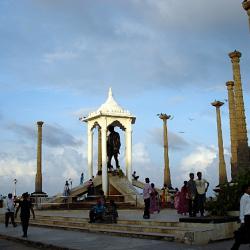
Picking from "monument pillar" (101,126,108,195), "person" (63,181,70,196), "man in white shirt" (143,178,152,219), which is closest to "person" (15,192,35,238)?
"man in white shirt" (143,178,152,219)

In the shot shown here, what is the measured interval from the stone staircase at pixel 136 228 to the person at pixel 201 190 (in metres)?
1.84

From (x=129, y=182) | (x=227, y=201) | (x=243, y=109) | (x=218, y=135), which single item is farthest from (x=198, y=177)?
(x=218, y=135)

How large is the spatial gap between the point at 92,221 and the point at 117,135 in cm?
1314

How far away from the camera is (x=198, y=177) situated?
1552 cm

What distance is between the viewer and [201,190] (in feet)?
50.6

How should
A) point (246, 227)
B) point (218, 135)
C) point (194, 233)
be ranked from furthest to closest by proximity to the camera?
point (218, 135) → point (194, 233) → point (246, 227)

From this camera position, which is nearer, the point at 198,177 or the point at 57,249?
the point at 57,249

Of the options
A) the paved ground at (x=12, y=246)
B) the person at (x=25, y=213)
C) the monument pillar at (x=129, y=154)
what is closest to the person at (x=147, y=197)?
the person at (x=25, y=213)

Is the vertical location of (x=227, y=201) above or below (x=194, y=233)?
above

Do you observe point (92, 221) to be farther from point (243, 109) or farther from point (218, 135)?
point (218, 135)

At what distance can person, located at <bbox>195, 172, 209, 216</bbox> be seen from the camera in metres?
15.3

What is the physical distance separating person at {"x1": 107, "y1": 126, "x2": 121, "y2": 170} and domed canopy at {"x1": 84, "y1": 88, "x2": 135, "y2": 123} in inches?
57.1

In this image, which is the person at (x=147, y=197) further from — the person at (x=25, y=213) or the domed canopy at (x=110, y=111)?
the domed canopy at (x=110, y=111)

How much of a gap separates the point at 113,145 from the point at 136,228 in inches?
586
